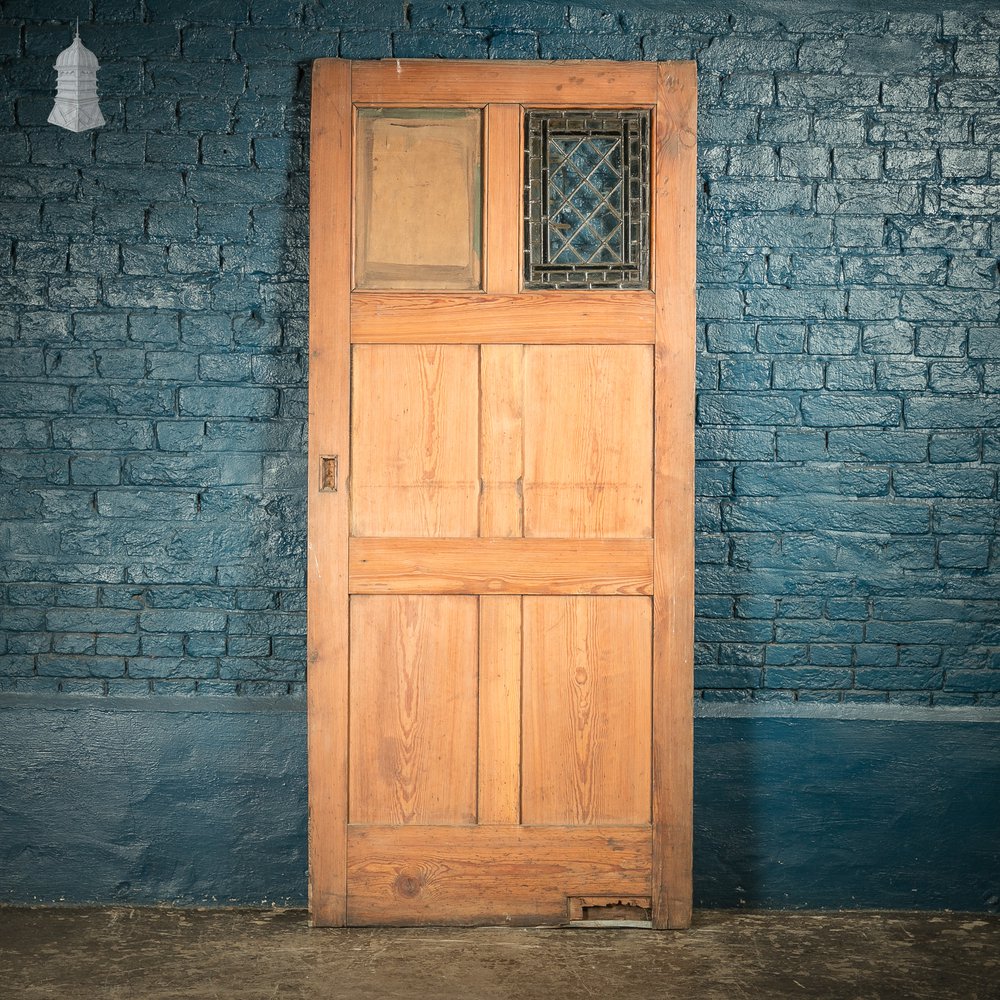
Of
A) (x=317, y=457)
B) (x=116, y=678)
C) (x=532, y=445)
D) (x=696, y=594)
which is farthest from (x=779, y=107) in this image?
(x=116, y=678)

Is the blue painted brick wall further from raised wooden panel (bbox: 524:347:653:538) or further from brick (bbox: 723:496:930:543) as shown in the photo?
raised wooden panel (bbox: 524:347:653:538)

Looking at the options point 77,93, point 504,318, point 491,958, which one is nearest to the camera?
point 491,958

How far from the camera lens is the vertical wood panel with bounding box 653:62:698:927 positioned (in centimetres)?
289

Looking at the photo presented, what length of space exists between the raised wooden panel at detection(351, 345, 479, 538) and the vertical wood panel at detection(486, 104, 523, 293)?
0.24 metres

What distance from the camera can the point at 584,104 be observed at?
290 cm

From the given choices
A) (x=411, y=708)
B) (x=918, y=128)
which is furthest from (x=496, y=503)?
(x=918, y=128)

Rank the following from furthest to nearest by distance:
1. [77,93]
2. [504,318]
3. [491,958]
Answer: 1. [77,93]
2. [504,318]
3. [491,958]

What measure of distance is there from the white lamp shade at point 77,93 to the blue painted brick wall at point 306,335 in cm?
4

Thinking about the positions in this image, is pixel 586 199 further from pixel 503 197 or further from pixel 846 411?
pixel 846 411

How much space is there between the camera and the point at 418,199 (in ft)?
9.57

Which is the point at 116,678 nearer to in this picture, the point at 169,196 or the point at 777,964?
the point at 169,196

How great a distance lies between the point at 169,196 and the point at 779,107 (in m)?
1.76

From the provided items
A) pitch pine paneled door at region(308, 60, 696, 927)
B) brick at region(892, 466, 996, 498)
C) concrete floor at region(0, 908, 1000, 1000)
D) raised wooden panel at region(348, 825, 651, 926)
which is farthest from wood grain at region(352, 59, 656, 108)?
concrete floor at region(0, 908, 1000, 1000)

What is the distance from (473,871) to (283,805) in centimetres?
59
